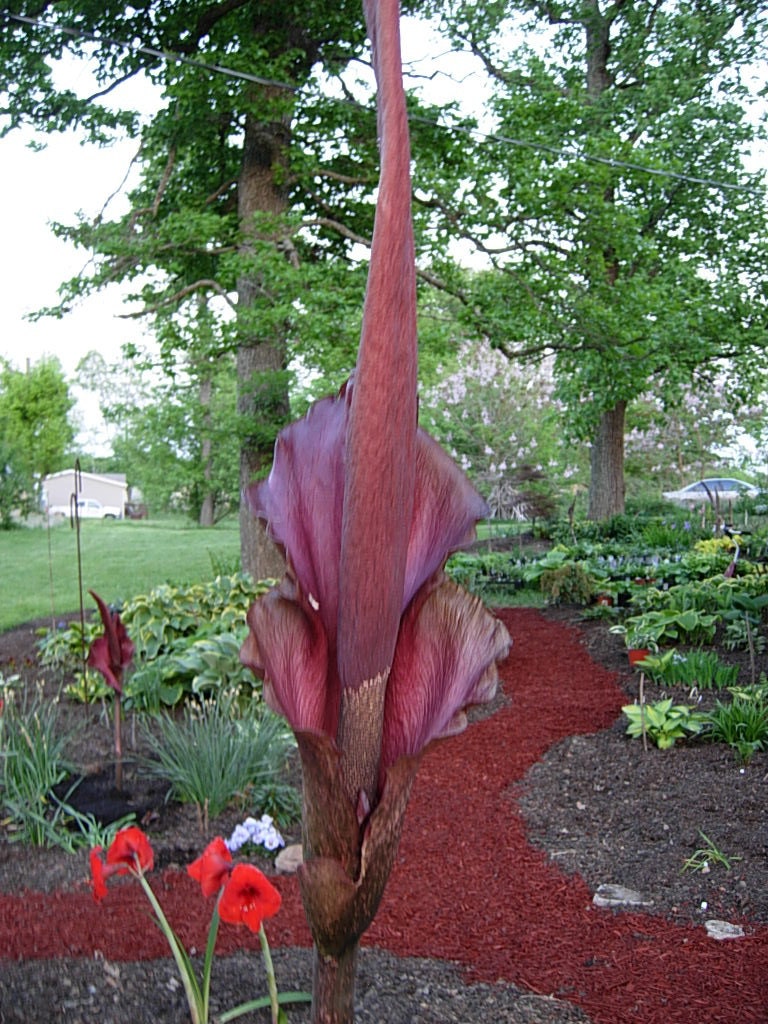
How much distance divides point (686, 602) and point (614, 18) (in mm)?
10426

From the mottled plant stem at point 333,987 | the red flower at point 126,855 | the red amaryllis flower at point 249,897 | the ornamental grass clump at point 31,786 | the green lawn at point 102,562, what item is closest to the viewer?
the mottled plant stem at point 333,987

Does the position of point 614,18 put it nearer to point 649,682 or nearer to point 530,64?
point 530,64

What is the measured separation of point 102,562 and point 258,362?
7009 millimetres

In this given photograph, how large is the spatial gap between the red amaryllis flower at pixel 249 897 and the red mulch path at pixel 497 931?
836mm

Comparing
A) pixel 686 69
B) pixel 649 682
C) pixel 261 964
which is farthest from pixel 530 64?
pixel 261 964

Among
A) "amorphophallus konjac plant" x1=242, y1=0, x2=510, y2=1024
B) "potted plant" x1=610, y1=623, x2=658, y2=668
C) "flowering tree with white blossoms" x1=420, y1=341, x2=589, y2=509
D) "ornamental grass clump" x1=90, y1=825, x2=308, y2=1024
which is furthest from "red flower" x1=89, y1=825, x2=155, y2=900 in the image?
"flowering tree with white blossoms" x1=420, y1=341, x2=589, y2=509

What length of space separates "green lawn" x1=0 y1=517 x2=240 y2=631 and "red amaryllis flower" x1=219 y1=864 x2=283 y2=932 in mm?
6703

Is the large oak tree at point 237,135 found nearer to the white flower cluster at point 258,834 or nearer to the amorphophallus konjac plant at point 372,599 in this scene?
the white flower cluster at point 258,834

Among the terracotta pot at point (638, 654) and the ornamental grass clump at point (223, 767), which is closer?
the ornamental grass clump at point (223, 767)

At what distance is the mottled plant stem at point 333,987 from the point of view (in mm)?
1187

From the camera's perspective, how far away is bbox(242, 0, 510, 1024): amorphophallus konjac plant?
913 mm

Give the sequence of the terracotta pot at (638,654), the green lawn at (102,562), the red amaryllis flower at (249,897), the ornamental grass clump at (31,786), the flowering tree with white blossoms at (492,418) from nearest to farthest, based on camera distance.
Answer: the red amaryllis flower at (249,897)
the ornamental grass clump at (31,786)
the terracotta pot at (638,654)
the green lawn at (102,562)
the flowering tree with white blossoms at (492,418)

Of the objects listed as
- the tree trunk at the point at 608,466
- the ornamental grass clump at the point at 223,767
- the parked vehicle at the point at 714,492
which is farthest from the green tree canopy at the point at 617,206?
the ornamental grass clump at the point at 223,767

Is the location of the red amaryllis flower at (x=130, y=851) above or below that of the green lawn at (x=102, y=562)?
above
